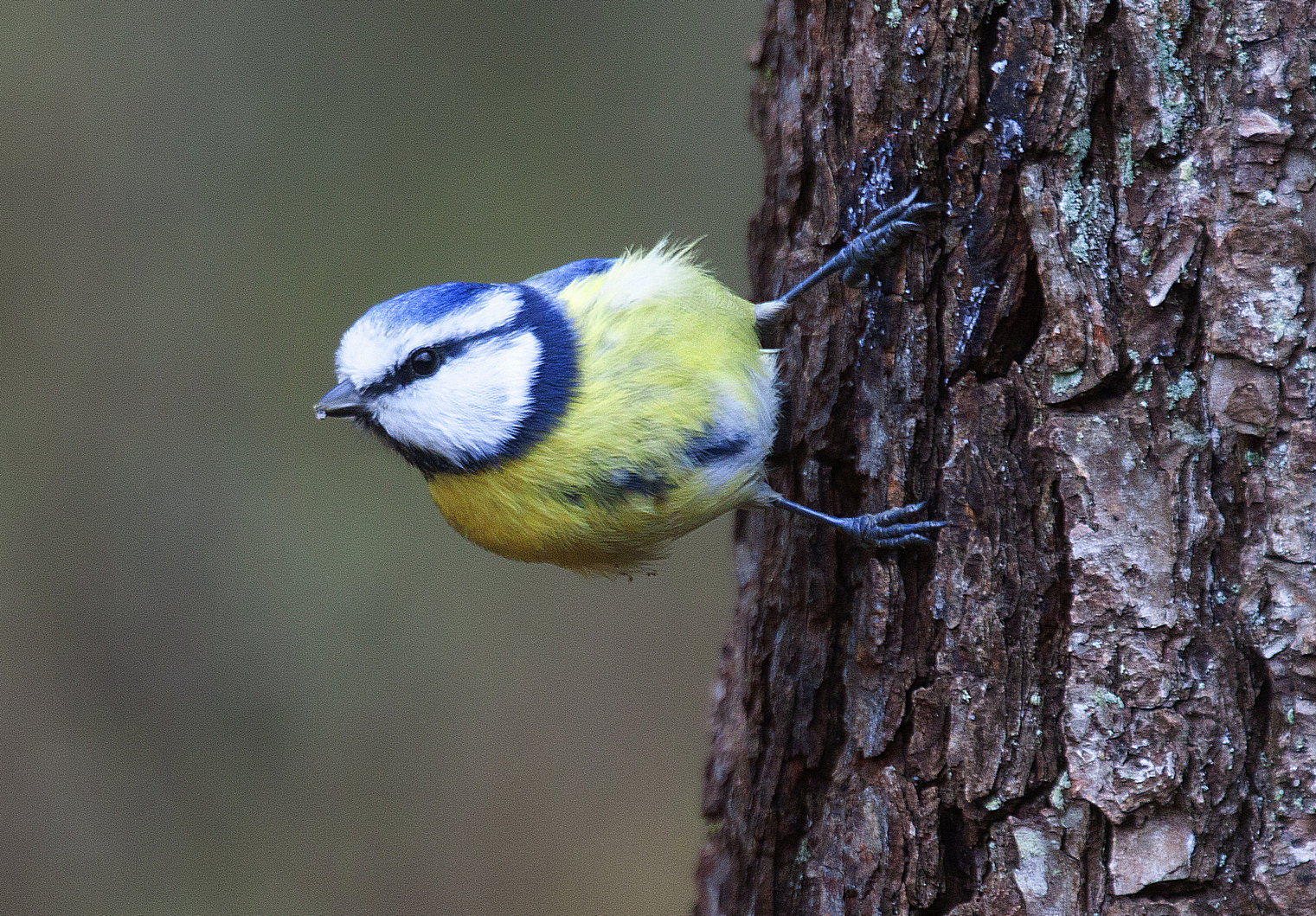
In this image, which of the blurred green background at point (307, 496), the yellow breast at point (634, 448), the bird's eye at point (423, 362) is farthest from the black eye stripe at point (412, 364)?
the blurred green background at point (307, 496)

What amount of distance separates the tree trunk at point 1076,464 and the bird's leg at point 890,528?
0.09 ft

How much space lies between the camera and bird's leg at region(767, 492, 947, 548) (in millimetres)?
1709

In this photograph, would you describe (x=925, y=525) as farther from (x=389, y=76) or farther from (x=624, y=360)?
(x=389, y=76)

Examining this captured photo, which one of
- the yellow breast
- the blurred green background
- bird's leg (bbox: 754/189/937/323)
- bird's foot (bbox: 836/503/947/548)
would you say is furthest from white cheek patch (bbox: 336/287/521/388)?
the blurred green background

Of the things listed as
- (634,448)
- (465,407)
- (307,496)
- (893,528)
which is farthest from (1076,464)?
(307,496)

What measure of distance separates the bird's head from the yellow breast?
0.13ft

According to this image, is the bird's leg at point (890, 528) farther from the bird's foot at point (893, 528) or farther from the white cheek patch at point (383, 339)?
the white cheek patch at point (383, 339)

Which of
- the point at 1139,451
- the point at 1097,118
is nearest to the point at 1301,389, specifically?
the point at 1139,451

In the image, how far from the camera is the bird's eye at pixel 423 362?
1976mm

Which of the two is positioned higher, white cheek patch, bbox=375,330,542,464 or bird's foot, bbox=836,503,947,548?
white cheek patch, bbox=375,330,542,464

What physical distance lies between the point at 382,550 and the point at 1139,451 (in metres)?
2.87

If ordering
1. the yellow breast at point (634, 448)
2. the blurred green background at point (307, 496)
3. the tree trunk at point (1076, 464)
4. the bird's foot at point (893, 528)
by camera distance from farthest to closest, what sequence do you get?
1. the blurred green background at point (307, 496)
2. the yellow breast at point (634, 448)
3. the bird's foot at point (893, 528)
4. the tree trunk at point (1076, 464)

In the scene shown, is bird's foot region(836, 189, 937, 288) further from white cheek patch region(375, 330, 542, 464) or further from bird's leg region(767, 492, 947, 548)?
white cheek patch region(375, 330, 542, 464)

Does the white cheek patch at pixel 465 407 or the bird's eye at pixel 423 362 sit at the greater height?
the bird's eye at pixel 423 362
